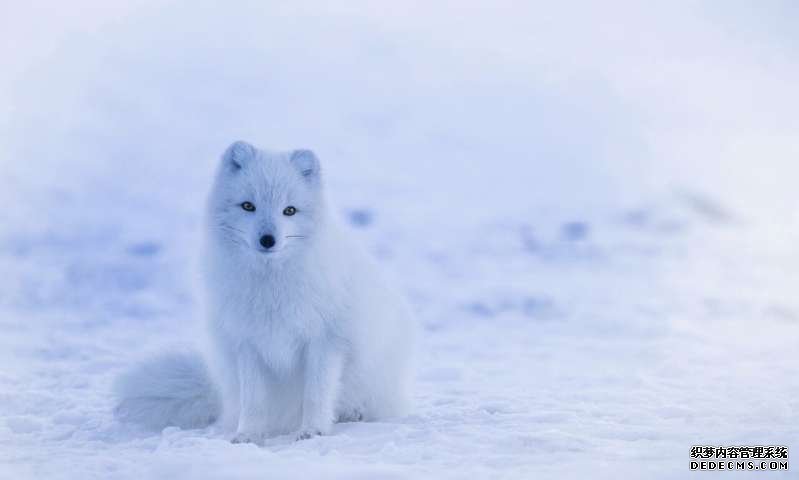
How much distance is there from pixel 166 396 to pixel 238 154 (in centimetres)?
118

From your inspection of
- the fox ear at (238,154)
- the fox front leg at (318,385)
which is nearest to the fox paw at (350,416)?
the fox front leg at (318,385)

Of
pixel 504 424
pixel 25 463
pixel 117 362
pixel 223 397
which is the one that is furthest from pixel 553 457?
pixel 117 362

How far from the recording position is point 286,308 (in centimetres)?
344

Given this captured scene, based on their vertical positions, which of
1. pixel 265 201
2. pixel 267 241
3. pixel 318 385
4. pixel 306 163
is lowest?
pixel 318 385

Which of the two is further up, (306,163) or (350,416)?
(306,163)

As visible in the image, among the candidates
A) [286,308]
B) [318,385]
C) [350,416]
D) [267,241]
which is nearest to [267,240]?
[267,241]

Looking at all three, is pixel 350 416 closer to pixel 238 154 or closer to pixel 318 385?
pixel 318 385

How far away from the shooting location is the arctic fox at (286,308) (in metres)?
3.35

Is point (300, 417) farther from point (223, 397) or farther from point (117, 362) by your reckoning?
point (117, 362)

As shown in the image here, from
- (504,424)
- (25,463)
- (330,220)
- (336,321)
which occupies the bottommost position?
(25,463)

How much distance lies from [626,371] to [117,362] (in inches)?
123

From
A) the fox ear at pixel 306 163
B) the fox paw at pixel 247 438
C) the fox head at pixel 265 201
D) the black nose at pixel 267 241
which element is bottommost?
the fox paw at pixel 247 438

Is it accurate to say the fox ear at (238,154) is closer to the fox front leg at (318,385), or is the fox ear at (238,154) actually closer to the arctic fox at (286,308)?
the arctic fox at (286,308)

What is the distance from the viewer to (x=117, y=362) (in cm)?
538
